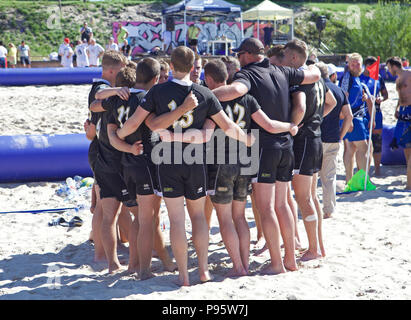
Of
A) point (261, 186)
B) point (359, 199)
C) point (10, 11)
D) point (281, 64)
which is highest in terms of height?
point (10, 11)

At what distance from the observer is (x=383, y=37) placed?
2761cm

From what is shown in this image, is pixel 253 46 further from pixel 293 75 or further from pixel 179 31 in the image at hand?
pixel 179 31

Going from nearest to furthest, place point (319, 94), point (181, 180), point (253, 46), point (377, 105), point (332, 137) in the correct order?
1. point (181, 180)
2. point (253, 46)
3. point (319, 94)
4. point (332, 137)
5. point (377, 105)

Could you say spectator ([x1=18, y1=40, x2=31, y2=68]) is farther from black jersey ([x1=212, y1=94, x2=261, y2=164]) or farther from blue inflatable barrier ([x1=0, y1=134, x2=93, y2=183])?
black jersey ([x1=212, y1=94, x2=261, y2=164])

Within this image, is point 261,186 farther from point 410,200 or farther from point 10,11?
point 10,11

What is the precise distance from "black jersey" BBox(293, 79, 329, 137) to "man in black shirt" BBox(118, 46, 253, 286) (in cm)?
68

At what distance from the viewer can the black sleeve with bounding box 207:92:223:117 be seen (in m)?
3.56

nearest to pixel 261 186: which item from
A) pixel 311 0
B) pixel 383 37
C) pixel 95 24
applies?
pixel 383 37

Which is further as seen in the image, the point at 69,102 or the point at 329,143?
the point at 69,102

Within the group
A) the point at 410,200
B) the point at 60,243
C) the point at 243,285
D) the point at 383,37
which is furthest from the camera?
the point at 383,37

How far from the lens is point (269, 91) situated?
3.89 m

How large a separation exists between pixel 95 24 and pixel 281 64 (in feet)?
108

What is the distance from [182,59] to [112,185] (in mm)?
1141

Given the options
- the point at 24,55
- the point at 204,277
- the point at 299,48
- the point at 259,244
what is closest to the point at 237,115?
the point at 299,48
